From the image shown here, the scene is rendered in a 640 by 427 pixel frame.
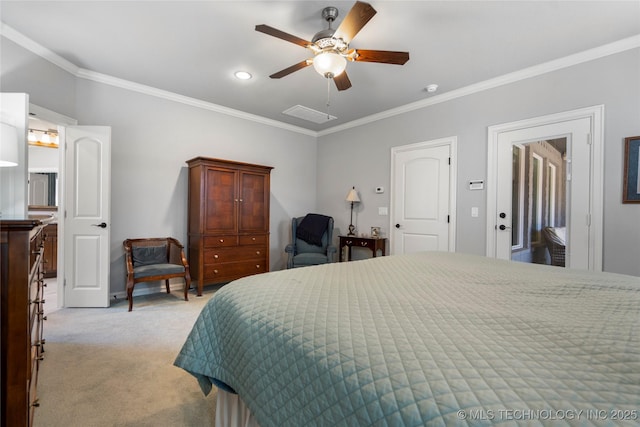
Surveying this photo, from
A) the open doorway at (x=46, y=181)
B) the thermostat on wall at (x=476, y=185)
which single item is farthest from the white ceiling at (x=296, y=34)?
the open doorway at (x=46, y=181)

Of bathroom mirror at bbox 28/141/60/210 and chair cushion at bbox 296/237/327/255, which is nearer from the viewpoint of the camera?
chair cushion at bbox 296/237/327/255

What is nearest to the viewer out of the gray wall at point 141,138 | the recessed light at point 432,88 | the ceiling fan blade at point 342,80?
the ceiling fan blade at point 342,80

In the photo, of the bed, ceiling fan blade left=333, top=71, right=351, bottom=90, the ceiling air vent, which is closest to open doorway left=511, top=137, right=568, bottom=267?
the bed

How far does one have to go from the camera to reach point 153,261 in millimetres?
3531

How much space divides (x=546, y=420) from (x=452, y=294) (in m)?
0.68

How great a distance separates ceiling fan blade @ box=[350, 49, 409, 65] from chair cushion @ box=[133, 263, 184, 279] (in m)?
2.93

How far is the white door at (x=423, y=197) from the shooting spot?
3674 millimetres

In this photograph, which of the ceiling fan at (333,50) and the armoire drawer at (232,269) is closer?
the ceiling fan at (333,50)

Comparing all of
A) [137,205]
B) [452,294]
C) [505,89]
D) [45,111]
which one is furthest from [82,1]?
[505,89]

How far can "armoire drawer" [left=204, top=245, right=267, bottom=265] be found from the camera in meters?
3.67

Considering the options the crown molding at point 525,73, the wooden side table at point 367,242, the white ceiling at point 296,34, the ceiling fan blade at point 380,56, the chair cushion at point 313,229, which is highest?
the white ceiling at point 296,34

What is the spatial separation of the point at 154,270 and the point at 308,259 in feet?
6.31

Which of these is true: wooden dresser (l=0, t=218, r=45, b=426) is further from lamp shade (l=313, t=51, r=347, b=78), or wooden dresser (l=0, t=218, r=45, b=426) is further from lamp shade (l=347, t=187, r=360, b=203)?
lamp shade (l=347, t=187, r=360, b=203)

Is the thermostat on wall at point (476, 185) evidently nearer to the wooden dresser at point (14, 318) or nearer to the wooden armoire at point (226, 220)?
the wooden armoire at point (226, 220)
